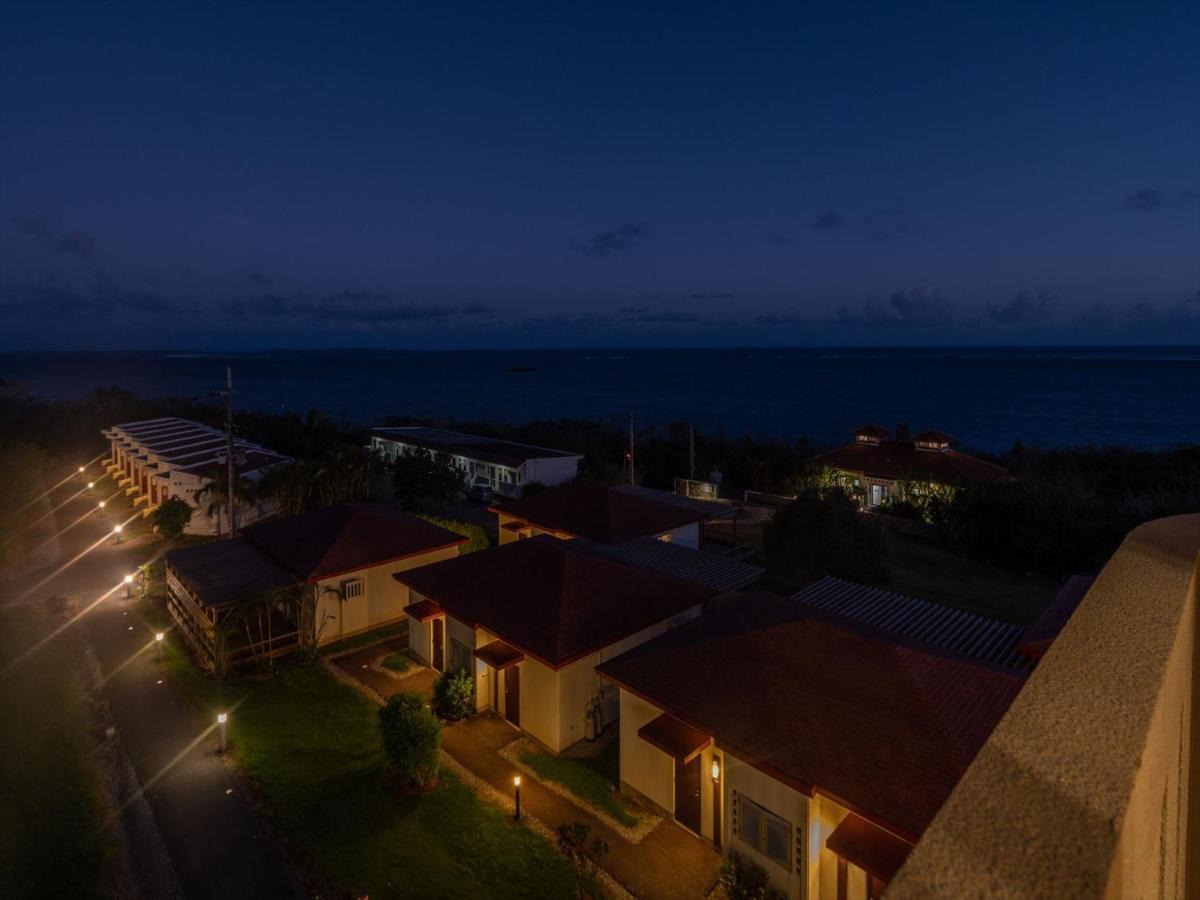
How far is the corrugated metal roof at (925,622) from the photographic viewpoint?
11.6 m

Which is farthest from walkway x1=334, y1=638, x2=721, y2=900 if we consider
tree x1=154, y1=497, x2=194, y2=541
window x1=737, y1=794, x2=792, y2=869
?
tree x1=154, y1=497, x2=194, y2=541

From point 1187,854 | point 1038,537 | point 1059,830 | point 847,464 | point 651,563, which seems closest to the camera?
point 1059,830

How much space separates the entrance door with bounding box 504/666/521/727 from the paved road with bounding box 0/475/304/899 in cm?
465

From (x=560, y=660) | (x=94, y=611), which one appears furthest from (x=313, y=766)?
(x=94, y=611)

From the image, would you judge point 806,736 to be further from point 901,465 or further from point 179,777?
point 901,465

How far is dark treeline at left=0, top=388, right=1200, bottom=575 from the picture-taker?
86.1 ft

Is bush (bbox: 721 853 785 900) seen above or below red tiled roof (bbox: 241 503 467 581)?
below

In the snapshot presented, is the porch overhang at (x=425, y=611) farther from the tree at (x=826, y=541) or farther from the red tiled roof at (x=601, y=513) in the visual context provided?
the tree at (x=826, y=541)

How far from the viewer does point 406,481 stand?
29.9 m

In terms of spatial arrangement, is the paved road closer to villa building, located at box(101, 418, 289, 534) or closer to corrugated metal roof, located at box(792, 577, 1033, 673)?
villa building, located at box(101, 418, 289, 534)

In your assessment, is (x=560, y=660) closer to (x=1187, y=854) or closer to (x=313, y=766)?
(x=313, y=766)

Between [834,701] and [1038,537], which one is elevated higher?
[834,701]

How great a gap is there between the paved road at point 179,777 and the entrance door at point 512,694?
4651 mm

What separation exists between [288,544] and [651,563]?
10.2 m
